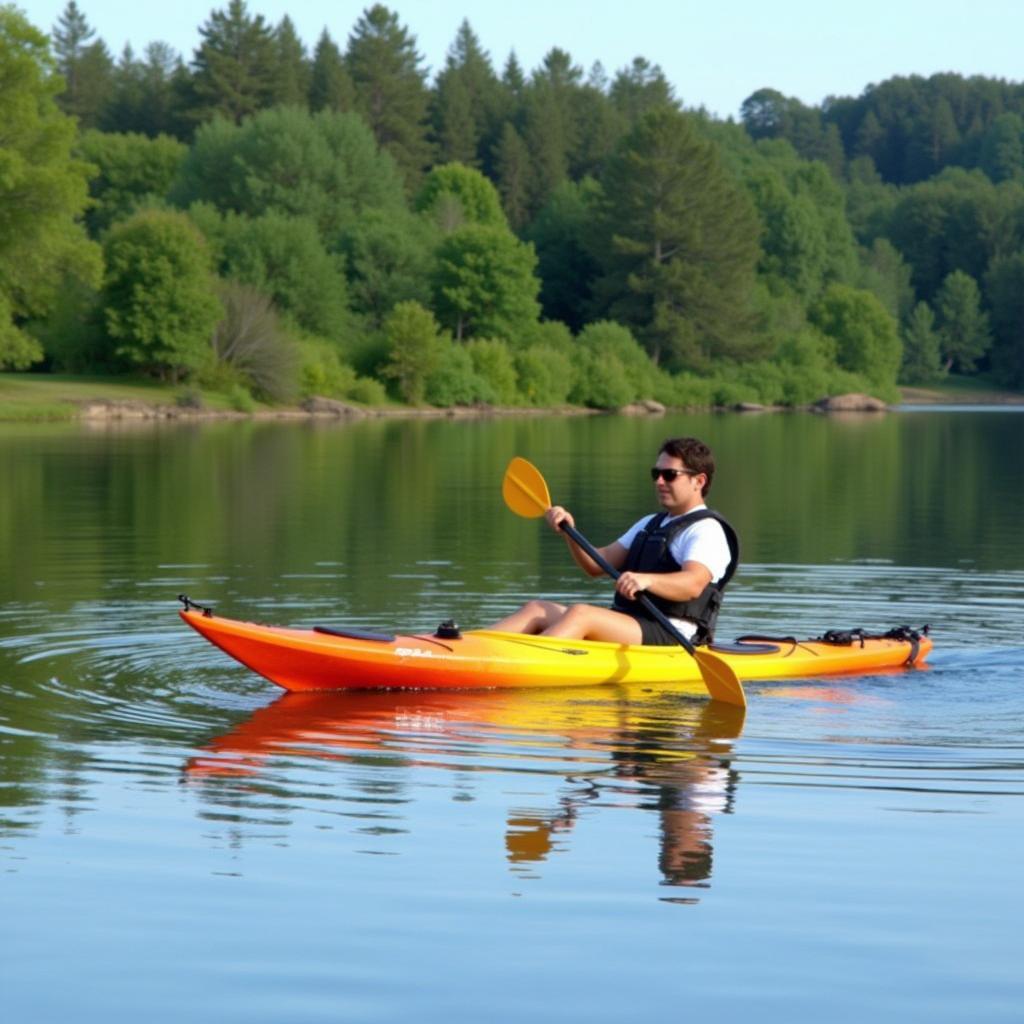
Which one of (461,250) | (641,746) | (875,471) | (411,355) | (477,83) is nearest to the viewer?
(641,746)

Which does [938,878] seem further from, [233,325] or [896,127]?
[896,127]

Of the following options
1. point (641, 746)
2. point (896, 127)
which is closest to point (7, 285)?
point (641, 746)

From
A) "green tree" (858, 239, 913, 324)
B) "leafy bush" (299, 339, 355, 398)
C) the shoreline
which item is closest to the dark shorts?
the shoreline

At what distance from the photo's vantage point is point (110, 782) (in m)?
7.25

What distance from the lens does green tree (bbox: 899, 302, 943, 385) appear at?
98250 millimetres

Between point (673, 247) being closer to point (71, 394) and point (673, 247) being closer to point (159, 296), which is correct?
point (159, 296)

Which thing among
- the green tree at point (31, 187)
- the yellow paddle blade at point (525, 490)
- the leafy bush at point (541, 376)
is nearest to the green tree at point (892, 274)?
the leafy bush at point (541, 376)

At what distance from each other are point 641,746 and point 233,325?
48.0m

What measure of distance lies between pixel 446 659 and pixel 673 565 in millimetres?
1365

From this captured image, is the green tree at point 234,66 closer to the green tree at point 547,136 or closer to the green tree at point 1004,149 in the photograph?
the green tree at point 547,136

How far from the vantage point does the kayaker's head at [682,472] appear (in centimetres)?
971

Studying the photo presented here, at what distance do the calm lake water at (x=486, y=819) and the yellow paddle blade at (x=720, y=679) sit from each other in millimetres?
150

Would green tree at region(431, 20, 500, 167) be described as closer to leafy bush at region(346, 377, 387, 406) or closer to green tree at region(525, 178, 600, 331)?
green tree at region(525, 178, 600, 331)

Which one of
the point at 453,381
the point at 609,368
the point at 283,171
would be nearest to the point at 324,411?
the point at 453,381
